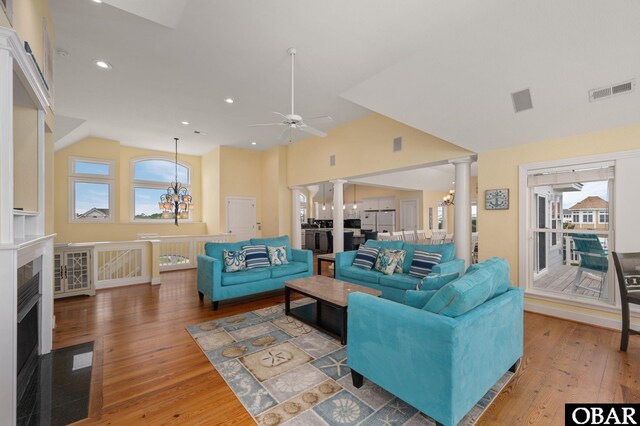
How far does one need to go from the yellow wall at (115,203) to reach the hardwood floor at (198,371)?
4.53 meters

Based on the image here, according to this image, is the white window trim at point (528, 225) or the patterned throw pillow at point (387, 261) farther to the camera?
the patterned throw pillow at point (387, 261)

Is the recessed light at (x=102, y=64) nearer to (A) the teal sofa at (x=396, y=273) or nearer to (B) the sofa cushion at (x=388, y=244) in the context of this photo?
(A) the teal sofa at (x=396, y=273)

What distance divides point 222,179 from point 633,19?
8.04 metres

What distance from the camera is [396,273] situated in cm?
406

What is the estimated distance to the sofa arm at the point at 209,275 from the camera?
377 cm

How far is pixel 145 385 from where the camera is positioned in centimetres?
212

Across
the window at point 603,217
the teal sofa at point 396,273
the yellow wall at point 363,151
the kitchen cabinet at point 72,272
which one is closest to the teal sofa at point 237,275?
the teal sofa at point 396,273

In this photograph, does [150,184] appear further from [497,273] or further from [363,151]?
[497,273]

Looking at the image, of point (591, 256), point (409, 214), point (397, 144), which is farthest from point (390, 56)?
point (409, 214)

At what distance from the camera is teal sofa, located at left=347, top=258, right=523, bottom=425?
4.93 feet

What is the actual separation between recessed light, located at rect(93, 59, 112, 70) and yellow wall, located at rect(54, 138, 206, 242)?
4.64m

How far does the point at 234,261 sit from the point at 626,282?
15.5ft

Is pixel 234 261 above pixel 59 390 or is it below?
above

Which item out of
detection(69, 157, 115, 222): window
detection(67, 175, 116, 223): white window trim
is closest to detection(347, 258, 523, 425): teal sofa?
detection(67, 175, 116, 223): white window trim
